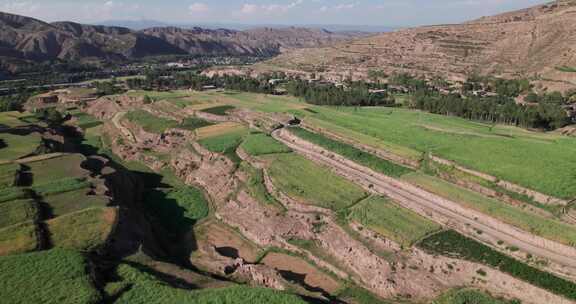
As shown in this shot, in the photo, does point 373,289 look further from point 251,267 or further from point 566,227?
point 566,227

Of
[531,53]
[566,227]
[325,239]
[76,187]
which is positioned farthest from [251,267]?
[531,53]

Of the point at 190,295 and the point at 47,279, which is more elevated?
the point at 47,279

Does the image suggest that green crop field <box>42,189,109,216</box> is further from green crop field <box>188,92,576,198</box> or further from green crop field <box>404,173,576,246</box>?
green crop field <box>188,92,576,198</box>

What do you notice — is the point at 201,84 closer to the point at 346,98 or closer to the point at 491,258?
the point at 346,98

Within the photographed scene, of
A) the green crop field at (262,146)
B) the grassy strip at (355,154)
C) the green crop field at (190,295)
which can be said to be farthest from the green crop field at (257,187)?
the green crop field at (190,295)

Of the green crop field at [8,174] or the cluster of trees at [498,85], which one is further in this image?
the cluster of trees at [498,85]

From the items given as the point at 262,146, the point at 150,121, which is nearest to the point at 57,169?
the point at 262,146

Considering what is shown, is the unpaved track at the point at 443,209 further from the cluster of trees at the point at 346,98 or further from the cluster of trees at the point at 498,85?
the cluster of trees at the point at 498,85
